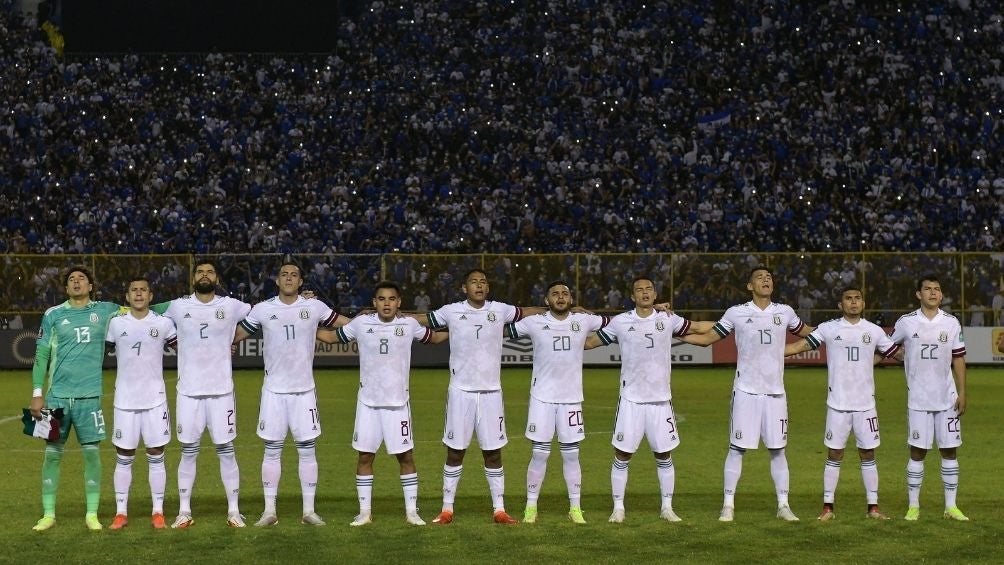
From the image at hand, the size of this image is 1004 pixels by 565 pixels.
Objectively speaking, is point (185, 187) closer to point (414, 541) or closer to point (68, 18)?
point (68, 18)

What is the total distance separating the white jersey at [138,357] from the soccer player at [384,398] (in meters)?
1.45

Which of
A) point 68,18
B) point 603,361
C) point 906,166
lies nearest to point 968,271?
point 906,166

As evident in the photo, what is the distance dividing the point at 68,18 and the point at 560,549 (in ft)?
111

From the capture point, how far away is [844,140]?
38188 millimetres

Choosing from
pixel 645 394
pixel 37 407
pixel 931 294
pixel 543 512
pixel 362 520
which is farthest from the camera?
pixel 543 512

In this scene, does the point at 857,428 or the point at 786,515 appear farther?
the point at 857,428

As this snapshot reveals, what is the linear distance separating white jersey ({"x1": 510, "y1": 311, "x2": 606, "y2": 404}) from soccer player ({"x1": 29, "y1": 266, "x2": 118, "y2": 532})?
12.5ft

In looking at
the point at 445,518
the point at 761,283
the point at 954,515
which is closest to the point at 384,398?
the point at 445,518

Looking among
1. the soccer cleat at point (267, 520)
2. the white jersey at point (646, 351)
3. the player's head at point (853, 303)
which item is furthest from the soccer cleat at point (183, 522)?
the player's head at point (853, 303)

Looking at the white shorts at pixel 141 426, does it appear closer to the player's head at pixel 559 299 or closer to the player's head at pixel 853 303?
the player's head at pixel 559 299

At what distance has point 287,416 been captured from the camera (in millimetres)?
11875

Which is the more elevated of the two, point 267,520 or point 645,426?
point 645,426

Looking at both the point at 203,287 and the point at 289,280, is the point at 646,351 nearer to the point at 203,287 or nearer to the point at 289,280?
the point at 289,280

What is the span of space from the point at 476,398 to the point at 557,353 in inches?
33.1
